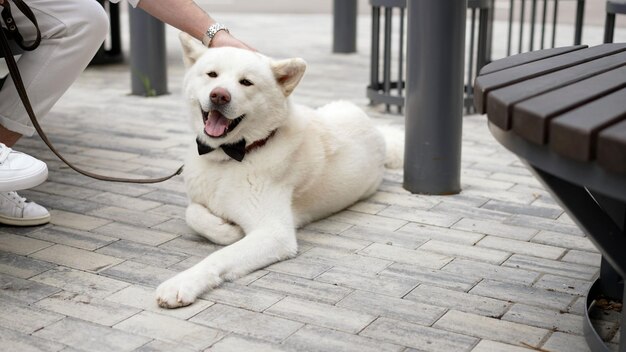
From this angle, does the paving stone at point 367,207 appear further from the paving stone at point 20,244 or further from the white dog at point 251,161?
the paving stone at point 20,244

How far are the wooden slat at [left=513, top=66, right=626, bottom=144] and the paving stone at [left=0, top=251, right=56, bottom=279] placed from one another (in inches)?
65.8

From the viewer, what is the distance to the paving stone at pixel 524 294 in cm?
251

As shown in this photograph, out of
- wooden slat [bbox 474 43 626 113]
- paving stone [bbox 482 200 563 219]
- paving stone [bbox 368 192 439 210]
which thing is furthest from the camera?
paving stone [bbox 368 192 439 210]

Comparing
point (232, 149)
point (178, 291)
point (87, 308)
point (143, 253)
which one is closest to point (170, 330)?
point (178, 291)

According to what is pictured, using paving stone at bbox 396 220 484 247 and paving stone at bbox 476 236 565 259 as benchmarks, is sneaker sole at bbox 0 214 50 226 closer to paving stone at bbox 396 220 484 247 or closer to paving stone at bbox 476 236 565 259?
paving stone at bbox 396 220 484 247

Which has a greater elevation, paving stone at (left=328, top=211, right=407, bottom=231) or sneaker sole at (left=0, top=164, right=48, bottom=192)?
sneaker sole at (left=0, top=164, right=48, bottom=192)

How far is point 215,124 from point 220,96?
0.16 meters

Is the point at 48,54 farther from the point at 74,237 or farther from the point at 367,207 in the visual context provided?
the point at 367,207

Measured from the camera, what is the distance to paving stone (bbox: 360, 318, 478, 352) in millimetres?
2211

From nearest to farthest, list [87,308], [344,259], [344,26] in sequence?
[87,308]
[344,259]
[344,26]

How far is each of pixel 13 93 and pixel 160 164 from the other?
1.05m

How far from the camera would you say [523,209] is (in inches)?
136

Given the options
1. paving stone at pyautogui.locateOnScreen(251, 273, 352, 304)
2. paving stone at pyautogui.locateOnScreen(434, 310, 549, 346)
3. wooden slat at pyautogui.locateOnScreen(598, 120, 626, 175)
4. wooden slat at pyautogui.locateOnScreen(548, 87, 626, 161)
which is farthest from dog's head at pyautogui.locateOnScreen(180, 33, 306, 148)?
wooden slat at pyautogui.locateOnScreen(598, 120, 626, 175)

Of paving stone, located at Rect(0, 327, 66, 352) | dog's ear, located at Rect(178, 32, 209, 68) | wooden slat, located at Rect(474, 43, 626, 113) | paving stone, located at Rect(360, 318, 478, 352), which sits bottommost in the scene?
paving stone, located at Rect(360, 318, 478, 352)
